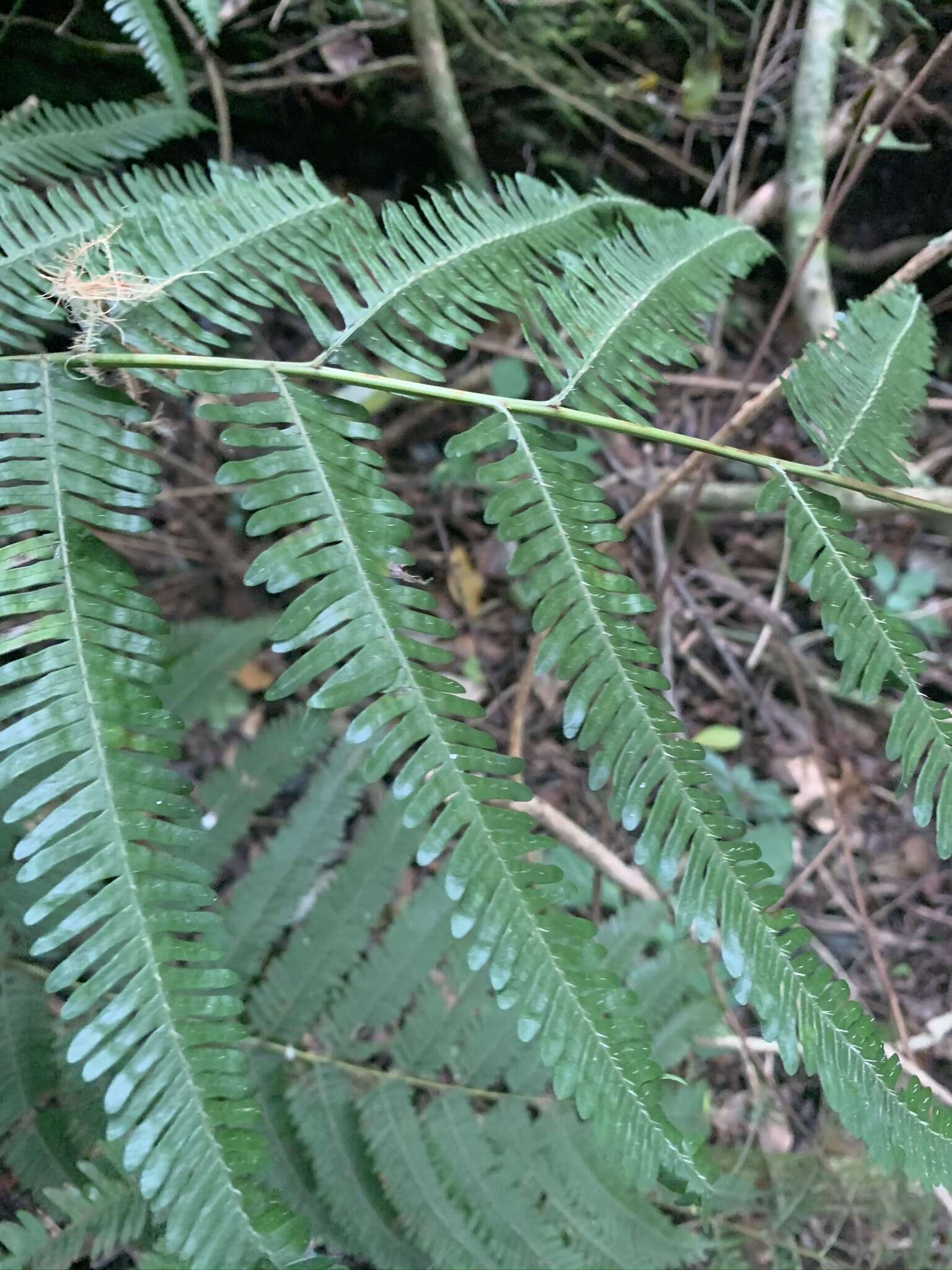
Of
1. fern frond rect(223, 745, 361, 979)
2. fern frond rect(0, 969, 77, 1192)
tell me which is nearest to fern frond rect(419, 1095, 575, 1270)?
→ fern frond rect(223, 745, 361, 979)

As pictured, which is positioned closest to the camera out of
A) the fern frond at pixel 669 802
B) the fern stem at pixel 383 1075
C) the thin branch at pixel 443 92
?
the fern frond at pixel 669 802

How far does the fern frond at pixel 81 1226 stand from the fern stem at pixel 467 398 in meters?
1.10

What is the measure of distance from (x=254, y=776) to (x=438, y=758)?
31.7 inches

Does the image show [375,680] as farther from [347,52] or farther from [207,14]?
[347,52]

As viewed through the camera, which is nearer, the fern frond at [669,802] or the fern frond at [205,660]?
the fern frond at [669,802]

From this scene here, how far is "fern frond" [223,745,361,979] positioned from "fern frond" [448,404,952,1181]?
0.71 meters

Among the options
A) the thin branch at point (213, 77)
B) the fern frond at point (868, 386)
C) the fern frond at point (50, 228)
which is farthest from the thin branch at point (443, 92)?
the fern frond at point (868, 386)

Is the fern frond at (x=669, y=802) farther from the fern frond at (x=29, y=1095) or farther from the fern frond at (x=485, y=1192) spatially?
the fern frond at (x=29, y=1095)

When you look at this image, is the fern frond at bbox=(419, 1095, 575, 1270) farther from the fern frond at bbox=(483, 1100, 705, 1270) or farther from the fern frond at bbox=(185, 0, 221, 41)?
the fern frond at bbox=(185, 0, 221, 41)

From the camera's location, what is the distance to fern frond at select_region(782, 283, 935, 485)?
1.10 metres

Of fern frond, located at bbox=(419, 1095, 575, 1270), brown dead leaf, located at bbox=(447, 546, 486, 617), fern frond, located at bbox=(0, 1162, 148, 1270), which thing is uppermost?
brown dead leaf, located at bbox=(447, 546, 486, 617)

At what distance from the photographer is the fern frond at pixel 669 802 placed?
0.88 metres

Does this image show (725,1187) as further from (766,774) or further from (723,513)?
(723,513)

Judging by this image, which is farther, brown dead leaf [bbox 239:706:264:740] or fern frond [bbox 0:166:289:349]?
brown dead leaf [bbox 239:706:264:740]
